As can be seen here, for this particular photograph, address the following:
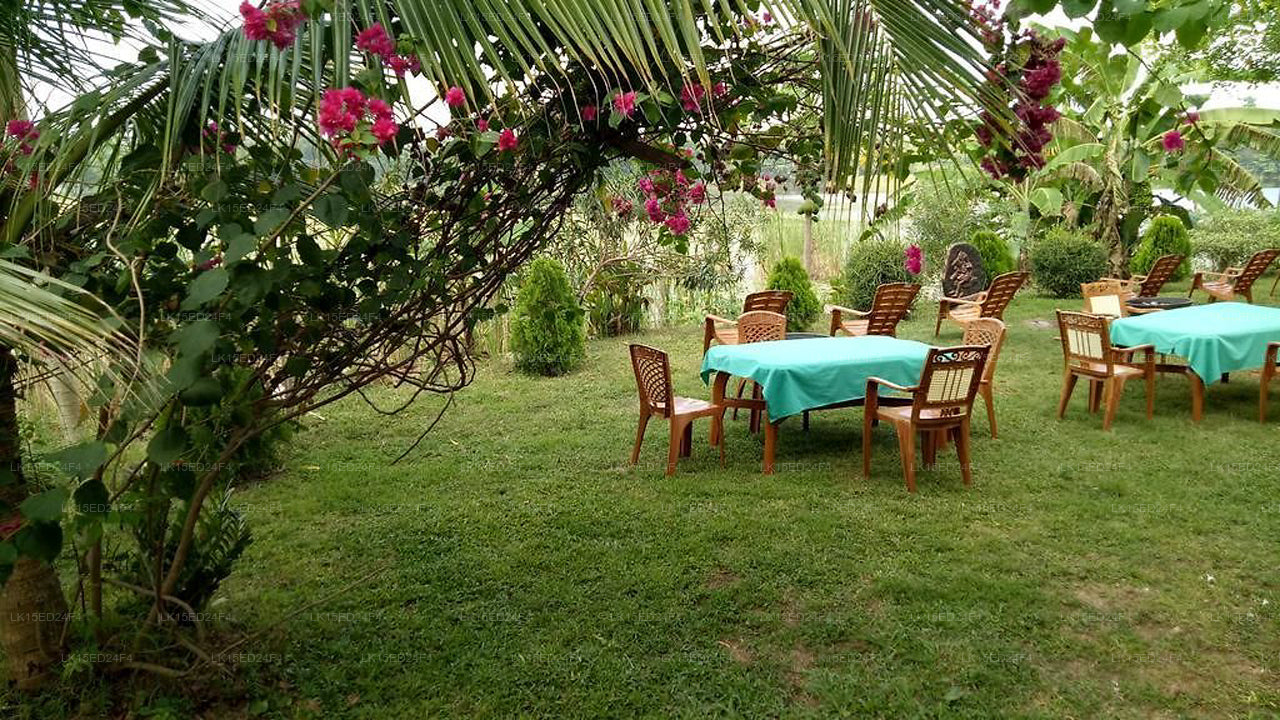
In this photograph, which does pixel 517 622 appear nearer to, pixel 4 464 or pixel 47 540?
pixel 4 464

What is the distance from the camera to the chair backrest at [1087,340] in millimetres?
6148

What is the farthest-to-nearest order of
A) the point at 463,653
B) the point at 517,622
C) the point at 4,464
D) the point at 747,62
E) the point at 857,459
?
the point at 857,459 < the point at 517,622 < the point at 463,653 < the point at 747,62 < the point at 4,464

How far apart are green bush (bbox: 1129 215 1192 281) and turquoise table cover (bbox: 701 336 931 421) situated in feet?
31.7

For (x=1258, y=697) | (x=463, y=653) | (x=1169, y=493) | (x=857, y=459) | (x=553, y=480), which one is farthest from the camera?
(x=857, y=459)

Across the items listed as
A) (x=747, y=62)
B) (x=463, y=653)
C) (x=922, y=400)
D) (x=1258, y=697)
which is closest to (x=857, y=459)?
(x=922, y=400)

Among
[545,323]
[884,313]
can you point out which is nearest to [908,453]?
[884,313]

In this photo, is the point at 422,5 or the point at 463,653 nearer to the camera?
the point at 422,5

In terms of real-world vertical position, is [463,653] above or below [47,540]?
below

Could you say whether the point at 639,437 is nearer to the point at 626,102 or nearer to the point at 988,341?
the point at 988,341

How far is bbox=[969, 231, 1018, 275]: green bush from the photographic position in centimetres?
1271

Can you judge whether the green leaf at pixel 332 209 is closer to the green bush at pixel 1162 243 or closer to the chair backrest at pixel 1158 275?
the chair backrest at pixel 1158 275

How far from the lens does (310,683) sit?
298 cm

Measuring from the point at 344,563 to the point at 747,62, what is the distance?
9.96ft

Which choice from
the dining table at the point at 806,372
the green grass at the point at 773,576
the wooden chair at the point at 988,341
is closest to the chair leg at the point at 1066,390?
the green grass at the point at 773,576
